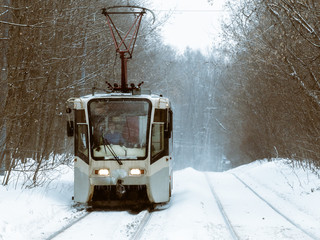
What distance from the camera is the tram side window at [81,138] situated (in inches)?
475

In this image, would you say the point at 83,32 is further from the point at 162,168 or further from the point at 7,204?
the point at 7,204

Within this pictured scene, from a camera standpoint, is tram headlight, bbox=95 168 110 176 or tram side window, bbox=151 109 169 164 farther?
tram side window, bbox=151 109 169 164

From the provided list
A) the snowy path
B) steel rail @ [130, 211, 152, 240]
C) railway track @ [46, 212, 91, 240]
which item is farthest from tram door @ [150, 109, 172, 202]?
railway track @ [46, 212, 91, 240]

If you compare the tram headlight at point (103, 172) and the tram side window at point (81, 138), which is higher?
the tram side window at point (81, 138)

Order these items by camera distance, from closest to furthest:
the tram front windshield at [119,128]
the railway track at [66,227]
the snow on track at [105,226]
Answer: the railway track at [66,227] < the snow on track at [105,226] < the tram front windshield at [119,128]

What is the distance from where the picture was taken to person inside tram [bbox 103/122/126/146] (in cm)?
1191

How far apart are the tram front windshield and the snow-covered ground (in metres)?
1.44

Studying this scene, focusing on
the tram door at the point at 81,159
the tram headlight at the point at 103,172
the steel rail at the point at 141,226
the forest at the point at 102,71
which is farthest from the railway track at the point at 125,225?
the forest at the point at 102,71

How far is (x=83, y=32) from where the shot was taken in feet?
54.6

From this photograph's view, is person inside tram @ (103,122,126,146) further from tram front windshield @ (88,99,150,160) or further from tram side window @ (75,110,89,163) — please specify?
tram side window @ (75,110,89,163)

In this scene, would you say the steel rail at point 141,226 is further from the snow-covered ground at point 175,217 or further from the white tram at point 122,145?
the white tram at point 122,145

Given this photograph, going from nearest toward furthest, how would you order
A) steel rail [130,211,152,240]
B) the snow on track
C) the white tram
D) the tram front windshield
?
steel rail [130,211,152,240] < the snow on track < the white tram < the tram front windshield

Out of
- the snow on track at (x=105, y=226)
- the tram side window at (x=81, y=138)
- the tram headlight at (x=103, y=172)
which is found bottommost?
the snow on track at (x=105, y=226)

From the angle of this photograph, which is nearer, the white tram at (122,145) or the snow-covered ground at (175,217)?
the snow-covered ground at (175,217)
